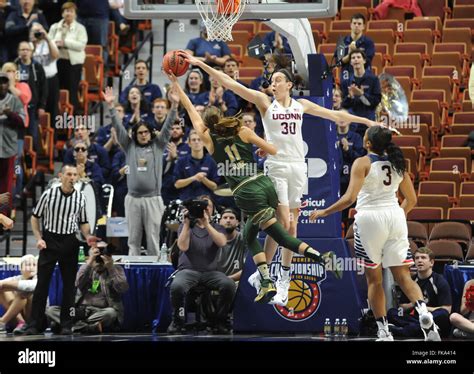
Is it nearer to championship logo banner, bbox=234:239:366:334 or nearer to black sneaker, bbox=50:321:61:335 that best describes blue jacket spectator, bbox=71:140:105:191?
black sneaker, bbox=50:321:61:335

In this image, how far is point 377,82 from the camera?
62.3 ft

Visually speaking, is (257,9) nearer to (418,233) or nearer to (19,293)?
(418,233)

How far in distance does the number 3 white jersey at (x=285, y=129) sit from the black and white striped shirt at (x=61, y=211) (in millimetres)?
2595

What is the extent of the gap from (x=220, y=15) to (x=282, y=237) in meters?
2.25

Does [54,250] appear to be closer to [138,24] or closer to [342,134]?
[342,134]

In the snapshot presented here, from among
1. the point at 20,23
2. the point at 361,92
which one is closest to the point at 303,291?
the point at 361,92

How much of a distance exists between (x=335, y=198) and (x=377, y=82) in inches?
135

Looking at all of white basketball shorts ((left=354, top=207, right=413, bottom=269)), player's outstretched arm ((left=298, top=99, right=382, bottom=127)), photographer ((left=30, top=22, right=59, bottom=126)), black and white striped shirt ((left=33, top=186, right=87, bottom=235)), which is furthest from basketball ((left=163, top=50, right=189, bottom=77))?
photographer ((left=30, top=22, right=59, bottom=126))

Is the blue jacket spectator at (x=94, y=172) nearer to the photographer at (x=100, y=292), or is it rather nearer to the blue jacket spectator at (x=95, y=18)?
the photographer at (x=100, y=292)

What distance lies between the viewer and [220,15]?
48.3 ft

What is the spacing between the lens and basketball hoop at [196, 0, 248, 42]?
14555 mm

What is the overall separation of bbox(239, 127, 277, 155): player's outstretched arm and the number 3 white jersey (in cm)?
21

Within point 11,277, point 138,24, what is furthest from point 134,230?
point 138,24

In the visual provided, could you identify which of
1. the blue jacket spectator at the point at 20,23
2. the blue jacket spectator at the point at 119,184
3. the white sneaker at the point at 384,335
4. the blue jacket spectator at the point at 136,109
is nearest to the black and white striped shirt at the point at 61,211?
the blue jacket spectator at the point at 119,184
